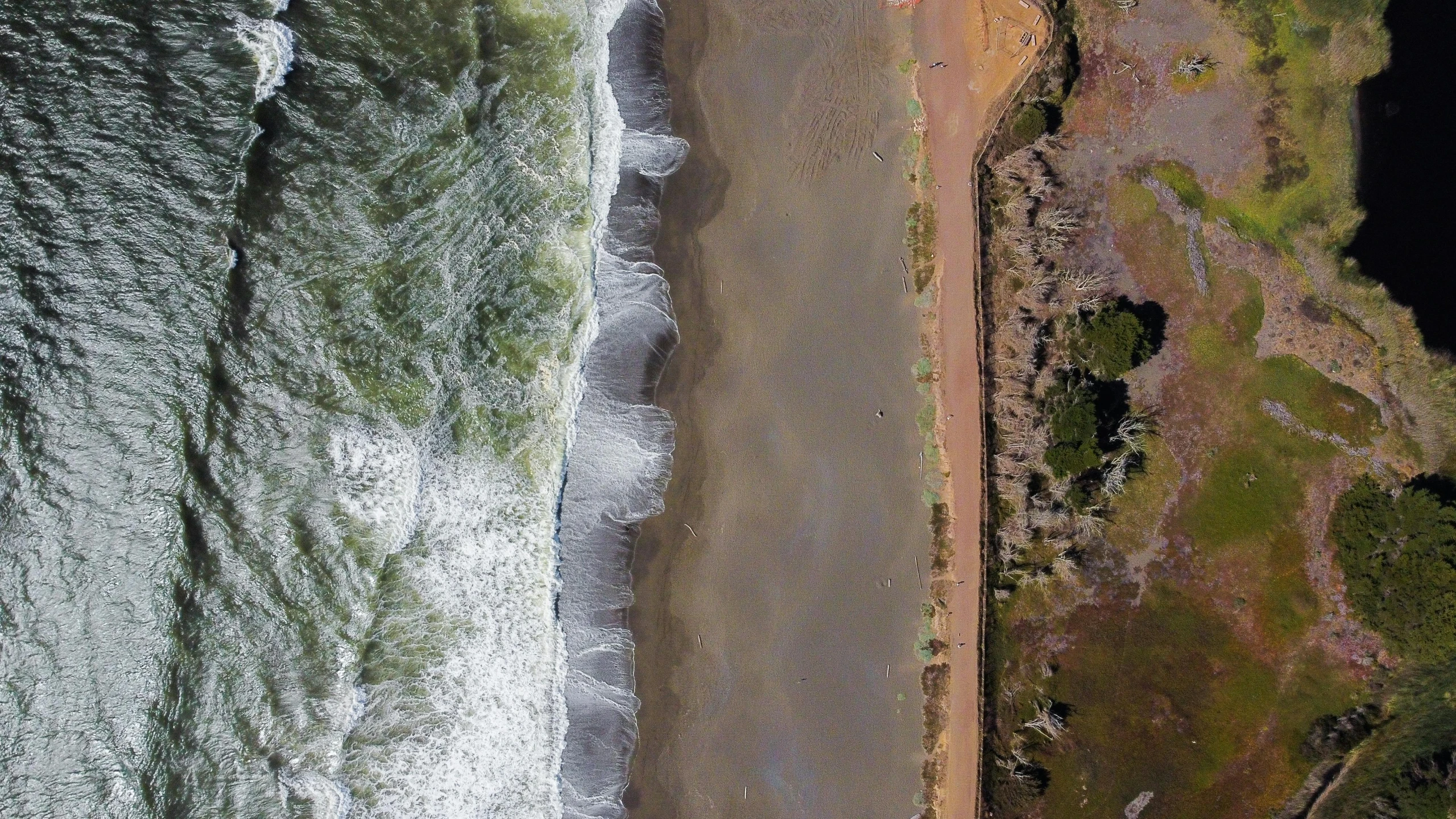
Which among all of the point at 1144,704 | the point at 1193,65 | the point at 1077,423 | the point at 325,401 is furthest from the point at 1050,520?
the point at 325,401

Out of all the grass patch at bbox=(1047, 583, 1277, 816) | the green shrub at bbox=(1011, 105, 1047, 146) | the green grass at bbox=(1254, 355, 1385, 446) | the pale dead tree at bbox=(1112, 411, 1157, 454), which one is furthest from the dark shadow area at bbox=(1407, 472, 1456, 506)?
the green shrub at bbox=(1011, 105, 1047, 146)

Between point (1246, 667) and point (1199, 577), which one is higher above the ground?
point (1199, 577)

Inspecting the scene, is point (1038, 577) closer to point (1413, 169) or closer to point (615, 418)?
point (615, 418)

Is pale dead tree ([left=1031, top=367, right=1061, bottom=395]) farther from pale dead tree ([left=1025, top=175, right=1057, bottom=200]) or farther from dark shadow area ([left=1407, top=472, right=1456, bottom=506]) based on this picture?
dark shadow area ([left=1407, top=472, right=1456, bottom=506])

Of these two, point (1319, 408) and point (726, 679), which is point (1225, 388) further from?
point (726, 679)

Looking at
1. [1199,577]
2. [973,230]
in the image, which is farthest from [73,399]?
[1199,577]

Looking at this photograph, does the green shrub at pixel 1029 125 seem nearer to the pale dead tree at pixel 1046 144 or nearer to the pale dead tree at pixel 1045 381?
the pale dead tree at pixel 1046 144

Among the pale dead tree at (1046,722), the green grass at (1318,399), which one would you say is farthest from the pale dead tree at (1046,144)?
the pale dead tree at (1046,722)
